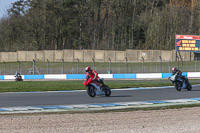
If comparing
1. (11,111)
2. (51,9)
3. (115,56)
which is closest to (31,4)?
(51,9)

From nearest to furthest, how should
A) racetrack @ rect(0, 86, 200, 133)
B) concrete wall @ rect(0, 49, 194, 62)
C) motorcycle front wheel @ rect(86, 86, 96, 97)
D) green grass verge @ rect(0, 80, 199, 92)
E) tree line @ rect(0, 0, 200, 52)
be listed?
racetrack @ rect(0, 86, 200, 133), motorcycle front wheel @ rect(86, 86, 96, 97), green grass verge @ rect(0, 80, 199, 92), concrete wall @ rect(0, 49, 194, 62), tree line @ rect(0, 0, 200, 52)

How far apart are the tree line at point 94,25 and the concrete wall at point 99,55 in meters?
9.40

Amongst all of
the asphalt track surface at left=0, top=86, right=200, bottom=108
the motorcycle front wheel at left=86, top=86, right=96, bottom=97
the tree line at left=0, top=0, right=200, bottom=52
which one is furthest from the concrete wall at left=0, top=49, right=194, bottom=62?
the motorcycle front wheel at left=86, top=86, right=96, bottom=97

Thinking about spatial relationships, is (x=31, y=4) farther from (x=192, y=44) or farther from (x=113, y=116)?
(x=113, y=116)

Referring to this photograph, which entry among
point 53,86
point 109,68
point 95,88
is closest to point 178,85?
point 95,88

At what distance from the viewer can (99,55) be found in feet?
177

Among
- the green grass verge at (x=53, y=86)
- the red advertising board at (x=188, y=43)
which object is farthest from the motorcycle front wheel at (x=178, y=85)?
the red advertising board at (x=188, y=43)

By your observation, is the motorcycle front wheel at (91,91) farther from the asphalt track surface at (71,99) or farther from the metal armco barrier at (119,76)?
the metal armco barrier at (119,76)

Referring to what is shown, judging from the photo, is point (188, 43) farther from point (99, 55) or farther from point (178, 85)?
point (178, 85)

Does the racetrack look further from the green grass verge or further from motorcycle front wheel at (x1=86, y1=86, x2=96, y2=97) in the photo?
the green grass verge

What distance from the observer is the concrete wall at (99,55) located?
51812mm

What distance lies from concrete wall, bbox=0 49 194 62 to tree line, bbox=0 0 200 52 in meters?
9.40

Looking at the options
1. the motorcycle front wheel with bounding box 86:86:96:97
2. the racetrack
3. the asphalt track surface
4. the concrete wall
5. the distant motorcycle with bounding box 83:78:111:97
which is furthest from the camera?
the concrete wall

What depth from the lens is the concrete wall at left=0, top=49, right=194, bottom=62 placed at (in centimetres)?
5181
